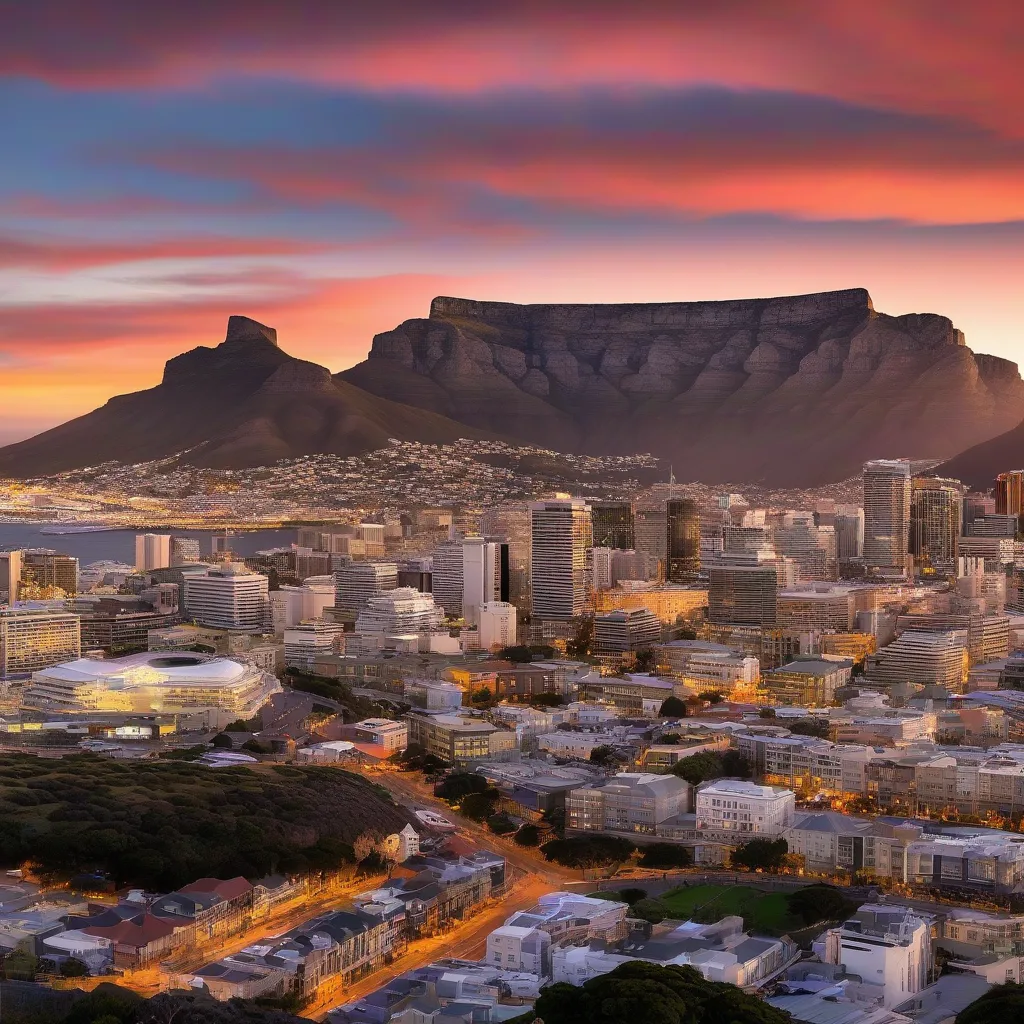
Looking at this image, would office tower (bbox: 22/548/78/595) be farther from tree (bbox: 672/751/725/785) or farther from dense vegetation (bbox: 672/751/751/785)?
tree (bbox: 672/751/725/785)

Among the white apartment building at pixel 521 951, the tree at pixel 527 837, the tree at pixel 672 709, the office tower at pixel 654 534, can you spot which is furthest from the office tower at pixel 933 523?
the white apartment building at pixel 521 951

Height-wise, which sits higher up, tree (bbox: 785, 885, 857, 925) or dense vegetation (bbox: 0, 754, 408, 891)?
dense vegetation (bbox: 0, 754, 408, 891)

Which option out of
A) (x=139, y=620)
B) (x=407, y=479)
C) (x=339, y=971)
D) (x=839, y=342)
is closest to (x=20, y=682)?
(x=139, y=620)

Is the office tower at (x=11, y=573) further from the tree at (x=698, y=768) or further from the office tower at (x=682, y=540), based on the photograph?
the tree at (x=698, y=768)

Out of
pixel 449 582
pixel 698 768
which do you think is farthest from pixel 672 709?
pixel 449 582

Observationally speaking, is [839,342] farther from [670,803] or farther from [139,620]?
[670,803]

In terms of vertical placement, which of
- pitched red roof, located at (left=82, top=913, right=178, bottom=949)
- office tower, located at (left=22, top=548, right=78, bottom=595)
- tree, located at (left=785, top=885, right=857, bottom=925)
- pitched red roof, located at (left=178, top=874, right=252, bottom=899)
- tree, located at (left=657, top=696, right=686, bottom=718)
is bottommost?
tree, located at (left=785, top=885, right=857, bottom=925)

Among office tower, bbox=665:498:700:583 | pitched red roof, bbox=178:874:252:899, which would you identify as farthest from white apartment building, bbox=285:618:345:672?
pitched red roof, bbox=178:874:252:899
